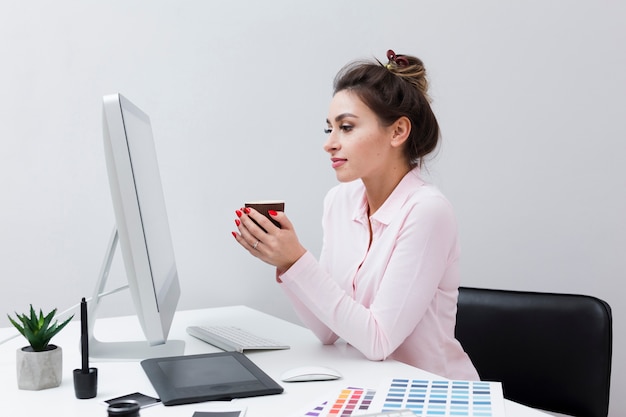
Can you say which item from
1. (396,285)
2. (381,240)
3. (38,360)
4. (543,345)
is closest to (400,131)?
(381,240)

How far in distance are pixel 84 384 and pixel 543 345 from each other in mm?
1005

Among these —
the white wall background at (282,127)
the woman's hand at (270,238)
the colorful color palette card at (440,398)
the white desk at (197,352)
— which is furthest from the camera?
the white wall background at (282,127)

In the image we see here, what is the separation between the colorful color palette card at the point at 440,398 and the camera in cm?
95

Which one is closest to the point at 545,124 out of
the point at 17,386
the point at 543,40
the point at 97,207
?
the point at 543,40

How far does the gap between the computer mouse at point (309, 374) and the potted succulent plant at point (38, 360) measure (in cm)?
40

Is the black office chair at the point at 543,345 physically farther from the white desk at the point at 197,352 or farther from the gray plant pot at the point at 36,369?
the gray plant pot at the point at 36,369

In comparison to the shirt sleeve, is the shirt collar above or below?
above

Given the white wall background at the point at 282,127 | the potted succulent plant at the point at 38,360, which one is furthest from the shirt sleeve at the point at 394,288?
the white wall background at the point at 282,127

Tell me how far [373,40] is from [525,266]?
919 millimetres

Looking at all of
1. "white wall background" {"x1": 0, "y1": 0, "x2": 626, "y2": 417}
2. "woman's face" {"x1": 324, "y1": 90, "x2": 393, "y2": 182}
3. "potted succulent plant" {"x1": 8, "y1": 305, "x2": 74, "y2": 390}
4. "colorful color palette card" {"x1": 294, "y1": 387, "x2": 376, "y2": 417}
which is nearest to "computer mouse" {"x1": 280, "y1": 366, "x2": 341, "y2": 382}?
"colorful color palette card" {"x1": 294, "y1": 387, "x2": 376, "y2": 417}

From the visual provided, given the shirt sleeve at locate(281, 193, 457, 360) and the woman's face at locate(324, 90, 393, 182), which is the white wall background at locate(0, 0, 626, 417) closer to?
the woman's face at locate(324, 90, 393, 182)

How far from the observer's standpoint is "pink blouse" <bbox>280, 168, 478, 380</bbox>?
1.38 m

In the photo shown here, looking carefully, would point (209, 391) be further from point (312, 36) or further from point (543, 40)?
point (543, 40)

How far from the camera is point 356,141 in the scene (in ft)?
5.12
